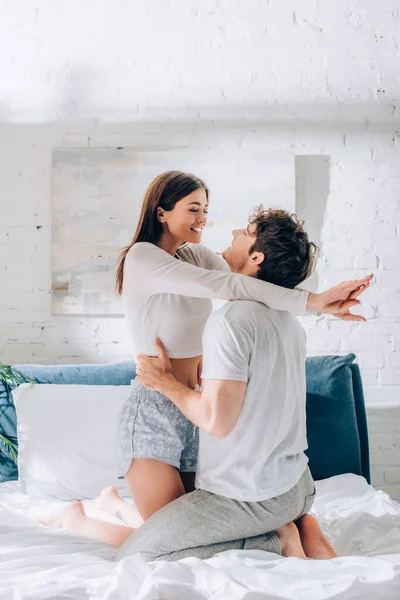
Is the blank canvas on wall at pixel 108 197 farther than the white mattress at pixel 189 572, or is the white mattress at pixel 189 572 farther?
the blank canvas on wall at pixel 108 197

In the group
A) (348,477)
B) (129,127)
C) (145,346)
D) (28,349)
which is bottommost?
(348,477)

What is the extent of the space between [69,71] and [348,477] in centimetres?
233

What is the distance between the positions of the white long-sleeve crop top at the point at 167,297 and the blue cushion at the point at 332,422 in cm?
110

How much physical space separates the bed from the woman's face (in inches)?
37.9

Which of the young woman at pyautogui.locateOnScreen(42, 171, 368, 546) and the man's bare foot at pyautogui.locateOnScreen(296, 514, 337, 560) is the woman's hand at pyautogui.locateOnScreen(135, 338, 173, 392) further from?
the man's bare foot at pyautogui.locateOnScreen(296, 514, 337, 560)

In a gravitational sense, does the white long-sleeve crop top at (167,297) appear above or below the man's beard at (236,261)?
below

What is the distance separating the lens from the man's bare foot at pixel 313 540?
1.83 metres

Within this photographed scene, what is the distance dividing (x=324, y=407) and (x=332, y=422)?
0.24 feet

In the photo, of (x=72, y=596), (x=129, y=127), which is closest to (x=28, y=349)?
(x=129, y=127)

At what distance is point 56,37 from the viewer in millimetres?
3186

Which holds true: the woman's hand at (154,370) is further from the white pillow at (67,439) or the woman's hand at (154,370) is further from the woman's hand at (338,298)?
the white pillow at (67,439)

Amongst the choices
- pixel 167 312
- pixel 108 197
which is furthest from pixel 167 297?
pixel 108 197

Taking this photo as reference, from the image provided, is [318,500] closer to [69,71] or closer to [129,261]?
[129,261]

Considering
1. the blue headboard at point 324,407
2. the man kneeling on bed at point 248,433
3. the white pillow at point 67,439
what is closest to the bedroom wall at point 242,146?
the blue headboard at point 324,407
